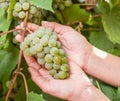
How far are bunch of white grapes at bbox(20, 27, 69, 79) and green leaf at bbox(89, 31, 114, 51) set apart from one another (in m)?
0.34

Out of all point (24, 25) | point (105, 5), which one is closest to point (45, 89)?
point (24, 25)

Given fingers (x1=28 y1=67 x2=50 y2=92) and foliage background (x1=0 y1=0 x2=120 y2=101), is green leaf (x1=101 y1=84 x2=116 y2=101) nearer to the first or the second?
foliage background (x1=0 y1=0 x2=120 y2=101)

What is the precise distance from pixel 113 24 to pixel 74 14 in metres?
0.19

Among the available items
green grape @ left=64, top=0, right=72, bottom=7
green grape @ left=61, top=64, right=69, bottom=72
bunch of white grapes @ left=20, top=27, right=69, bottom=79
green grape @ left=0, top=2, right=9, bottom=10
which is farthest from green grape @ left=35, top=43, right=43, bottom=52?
green grape @ left=64, top=0, right=72, bottom=7

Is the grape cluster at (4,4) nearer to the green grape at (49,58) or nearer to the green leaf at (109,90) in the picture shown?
the green grape at (49,58)

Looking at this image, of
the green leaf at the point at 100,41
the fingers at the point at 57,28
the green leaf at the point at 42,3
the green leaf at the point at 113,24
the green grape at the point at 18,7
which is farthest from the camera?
the green leaf at the point at 100,41

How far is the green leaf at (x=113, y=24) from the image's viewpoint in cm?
167

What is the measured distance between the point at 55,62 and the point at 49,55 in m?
0.03

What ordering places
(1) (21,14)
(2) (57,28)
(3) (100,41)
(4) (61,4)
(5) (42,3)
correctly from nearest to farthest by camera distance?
1. (5) (42,3)
2. (1) (21,14)
3. (2) (57,28)
4. (4) (61,4)
5. (3) (100,41)

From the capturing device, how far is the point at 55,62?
4.60 feet

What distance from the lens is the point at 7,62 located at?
1645 mm

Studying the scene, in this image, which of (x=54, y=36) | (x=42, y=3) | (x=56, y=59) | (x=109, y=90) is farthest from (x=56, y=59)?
(x=109, y=90)

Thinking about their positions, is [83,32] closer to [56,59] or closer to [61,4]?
[61,4]

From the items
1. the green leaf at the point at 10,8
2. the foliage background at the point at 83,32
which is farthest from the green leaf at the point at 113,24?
the green leaf at the point at 10,8
